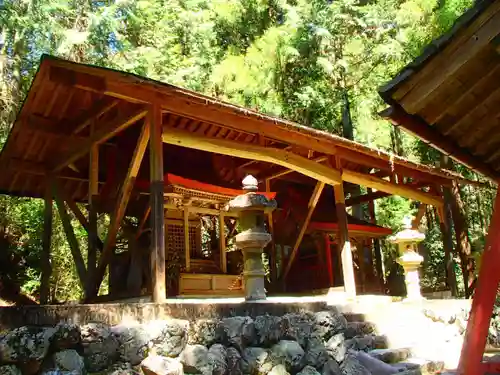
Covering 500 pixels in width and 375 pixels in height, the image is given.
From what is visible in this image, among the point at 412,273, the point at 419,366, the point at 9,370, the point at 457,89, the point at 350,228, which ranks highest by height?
the point at 350,228

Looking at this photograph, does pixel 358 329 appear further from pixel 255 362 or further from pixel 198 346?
pixel 198 346

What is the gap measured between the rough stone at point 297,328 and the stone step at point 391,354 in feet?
3.27

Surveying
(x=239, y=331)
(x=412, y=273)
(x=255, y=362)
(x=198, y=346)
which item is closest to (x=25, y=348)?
(x=198, y=346)

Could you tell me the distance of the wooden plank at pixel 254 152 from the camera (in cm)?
825

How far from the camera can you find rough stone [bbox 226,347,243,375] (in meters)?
5.75

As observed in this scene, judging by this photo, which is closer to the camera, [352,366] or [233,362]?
[233,362]

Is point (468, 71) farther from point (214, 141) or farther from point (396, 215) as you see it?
point (396, 215)

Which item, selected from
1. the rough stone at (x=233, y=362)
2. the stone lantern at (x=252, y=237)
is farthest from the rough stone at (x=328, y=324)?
the rough stone at (x=233, y=362)

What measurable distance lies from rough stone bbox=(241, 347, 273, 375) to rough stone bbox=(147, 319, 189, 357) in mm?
807

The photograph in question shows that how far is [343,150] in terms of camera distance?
11.2 meters

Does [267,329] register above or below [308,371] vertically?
above

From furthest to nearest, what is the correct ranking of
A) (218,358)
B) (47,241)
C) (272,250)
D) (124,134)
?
1. (272,250)
2. (124,134)
3. (47,241)
4. (218,358)

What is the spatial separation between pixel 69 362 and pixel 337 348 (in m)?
3.77

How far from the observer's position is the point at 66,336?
4.87 m
